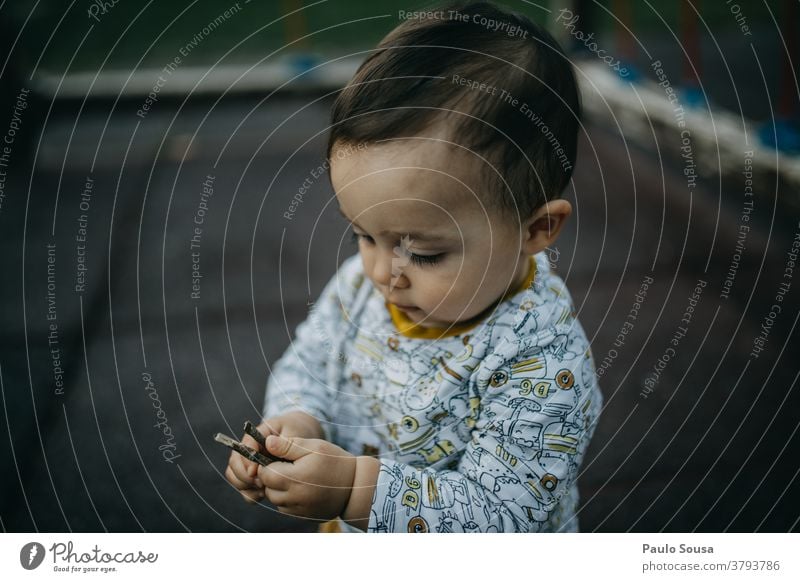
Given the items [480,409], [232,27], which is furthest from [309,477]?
[232,27]

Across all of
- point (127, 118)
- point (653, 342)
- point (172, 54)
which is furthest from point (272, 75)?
point (653, 342)

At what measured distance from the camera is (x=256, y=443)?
547mm

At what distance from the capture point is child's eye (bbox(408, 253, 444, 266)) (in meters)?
0.52

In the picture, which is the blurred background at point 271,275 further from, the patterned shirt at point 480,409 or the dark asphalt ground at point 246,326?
the patterned shirt at point 480,409

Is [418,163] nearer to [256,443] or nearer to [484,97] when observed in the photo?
[484,97]

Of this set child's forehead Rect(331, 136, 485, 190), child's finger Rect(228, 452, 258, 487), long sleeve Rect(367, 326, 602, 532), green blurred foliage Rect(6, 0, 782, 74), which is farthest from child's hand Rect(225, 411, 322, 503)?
green blurred foliage Rect(6, 0, 782, 74)

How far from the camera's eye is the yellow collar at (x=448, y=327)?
22.8 inches

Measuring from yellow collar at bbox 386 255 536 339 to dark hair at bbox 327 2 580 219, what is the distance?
8 centimetres

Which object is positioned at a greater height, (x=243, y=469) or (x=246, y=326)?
(x=246, y=326)

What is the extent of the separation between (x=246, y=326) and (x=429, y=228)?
2.45 feet
